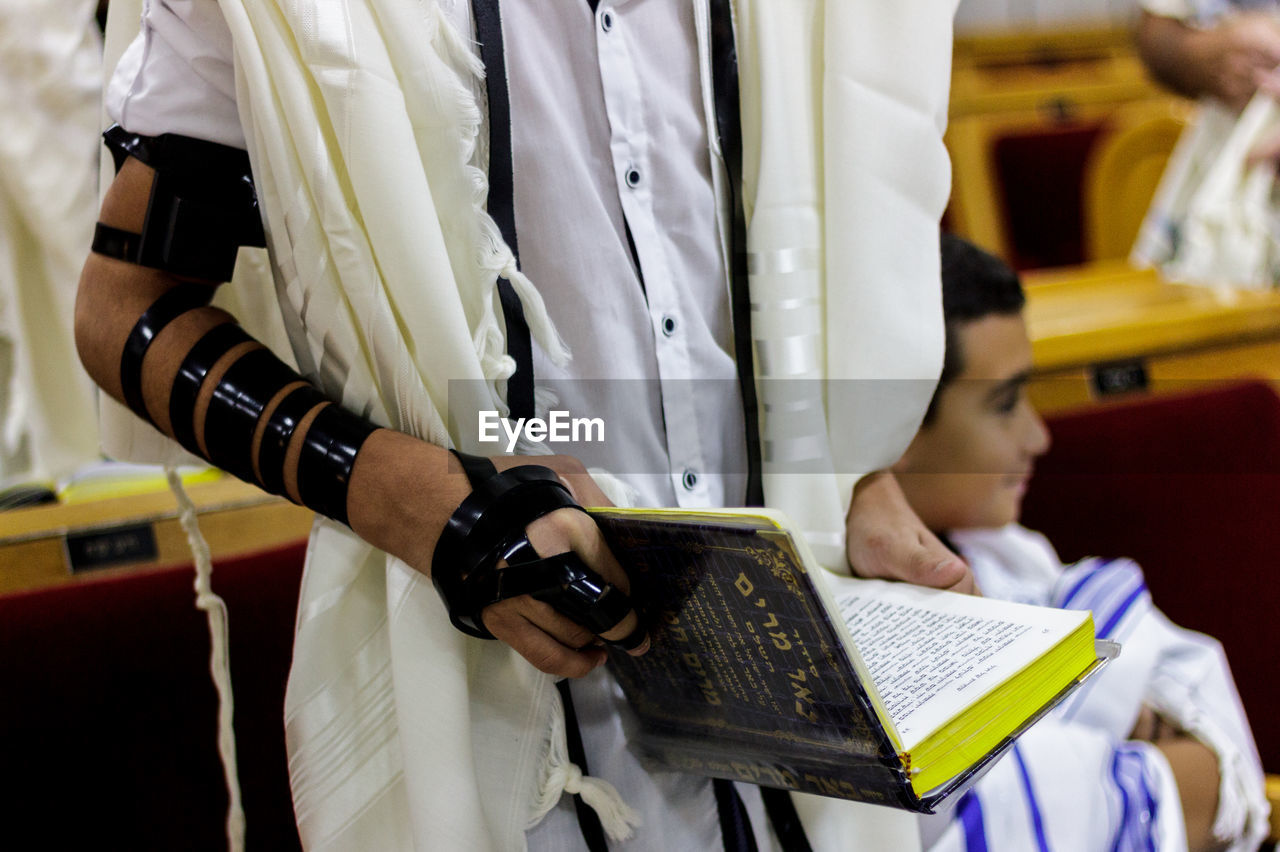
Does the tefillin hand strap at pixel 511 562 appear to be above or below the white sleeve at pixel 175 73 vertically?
below

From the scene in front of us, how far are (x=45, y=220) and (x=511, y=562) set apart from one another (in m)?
0.91

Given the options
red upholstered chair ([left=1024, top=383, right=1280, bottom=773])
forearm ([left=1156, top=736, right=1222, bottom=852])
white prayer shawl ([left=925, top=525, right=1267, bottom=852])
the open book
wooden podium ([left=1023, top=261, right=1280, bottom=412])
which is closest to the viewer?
the open book

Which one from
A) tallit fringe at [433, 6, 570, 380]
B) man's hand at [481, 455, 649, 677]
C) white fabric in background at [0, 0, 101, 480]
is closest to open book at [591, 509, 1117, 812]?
man's hand at [481, 455, 649, 677]

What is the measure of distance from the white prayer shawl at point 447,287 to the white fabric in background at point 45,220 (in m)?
0.70

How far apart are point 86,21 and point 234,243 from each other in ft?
2.55

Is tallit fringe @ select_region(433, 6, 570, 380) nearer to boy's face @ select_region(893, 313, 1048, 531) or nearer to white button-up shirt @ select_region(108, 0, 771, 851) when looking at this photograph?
white button-up shirt @ select_region(108, 0, 771, 851)

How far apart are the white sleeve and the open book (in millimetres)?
307

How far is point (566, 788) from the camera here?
570mm

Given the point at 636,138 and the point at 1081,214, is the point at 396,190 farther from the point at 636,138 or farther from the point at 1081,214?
the point at 1081,214

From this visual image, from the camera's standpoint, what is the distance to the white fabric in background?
1.10m

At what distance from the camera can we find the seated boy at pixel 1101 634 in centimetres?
81

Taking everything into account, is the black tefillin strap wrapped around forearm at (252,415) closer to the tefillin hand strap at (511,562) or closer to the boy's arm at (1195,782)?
the tefillin hand strap at (511,562)

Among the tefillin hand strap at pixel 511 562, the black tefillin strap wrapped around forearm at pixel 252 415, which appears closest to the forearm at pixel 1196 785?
the tefillin hand strap at pixel 511 562

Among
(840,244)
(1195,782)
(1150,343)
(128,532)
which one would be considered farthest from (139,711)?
(1150,343)
